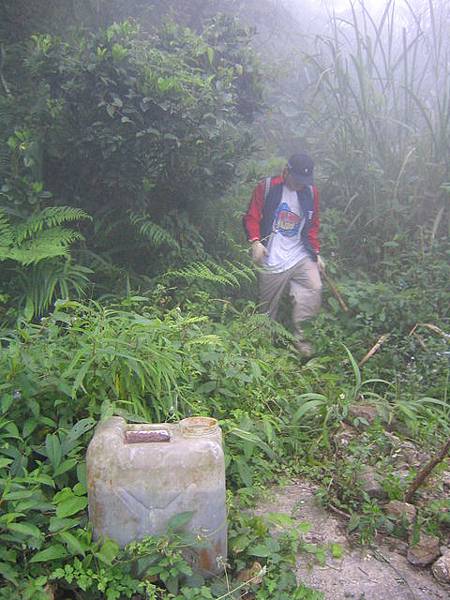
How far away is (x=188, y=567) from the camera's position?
2254 millimetres

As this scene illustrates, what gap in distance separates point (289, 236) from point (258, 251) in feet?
1.30

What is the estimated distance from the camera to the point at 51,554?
2.21 m

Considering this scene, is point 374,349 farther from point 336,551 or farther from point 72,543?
point 72,543

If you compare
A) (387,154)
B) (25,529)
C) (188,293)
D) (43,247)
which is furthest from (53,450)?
(387,154)

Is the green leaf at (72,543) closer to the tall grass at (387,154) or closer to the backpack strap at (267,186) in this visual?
the backpack strap at (267,186)

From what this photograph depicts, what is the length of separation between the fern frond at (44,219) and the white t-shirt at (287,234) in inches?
65.2

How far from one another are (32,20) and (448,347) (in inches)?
165

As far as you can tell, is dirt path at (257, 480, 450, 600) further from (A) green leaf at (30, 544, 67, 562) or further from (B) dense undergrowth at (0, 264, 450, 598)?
(A) green leaf at (30, 544, 67, 562)

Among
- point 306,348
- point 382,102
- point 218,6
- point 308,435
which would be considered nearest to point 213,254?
point 306,348

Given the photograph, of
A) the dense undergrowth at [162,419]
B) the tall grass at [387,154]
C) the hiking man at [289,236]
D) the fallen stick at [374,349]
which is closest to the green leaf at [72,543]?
the dense undergrowth at [162,419]

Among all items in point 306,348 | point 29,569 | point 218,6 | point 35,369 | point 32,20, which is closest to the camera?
point 29,569

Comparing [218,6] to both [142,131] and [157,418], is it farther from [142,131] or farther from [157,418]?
[157,418]

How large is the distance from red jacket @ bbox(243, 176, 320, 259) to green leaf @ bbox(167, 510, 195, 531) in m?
3.16

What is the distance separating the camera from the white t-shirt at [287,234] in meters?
5.30
